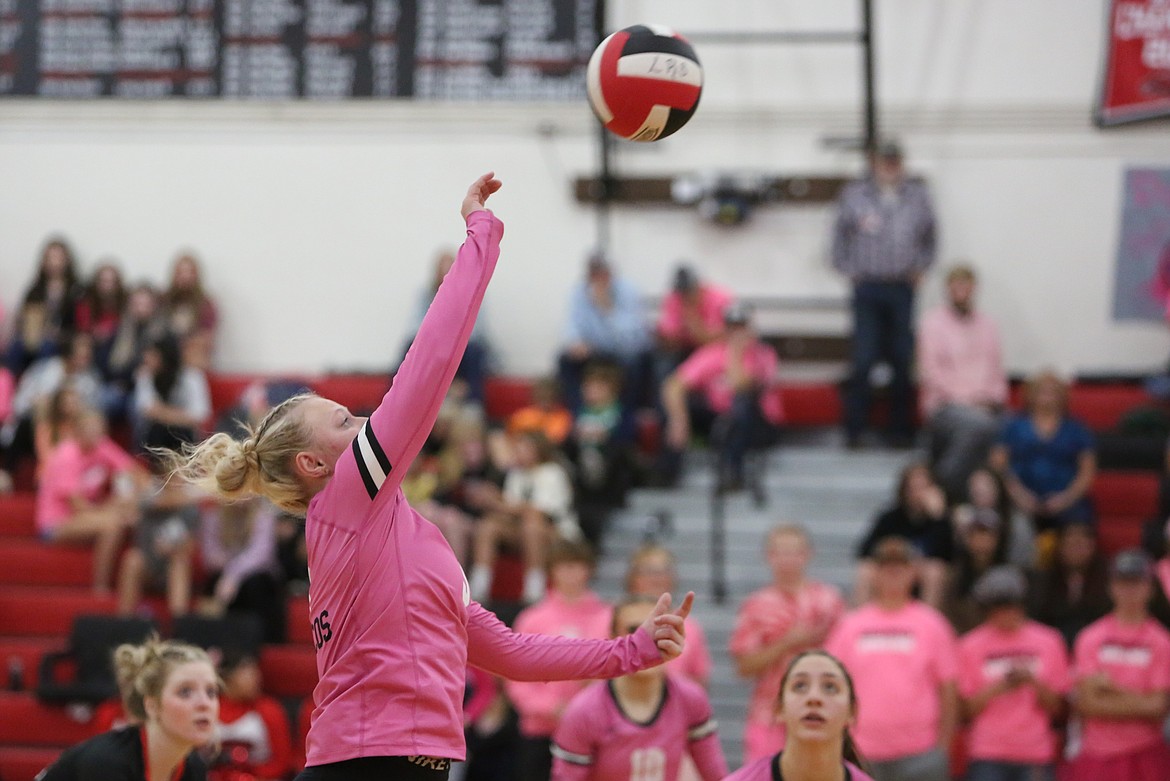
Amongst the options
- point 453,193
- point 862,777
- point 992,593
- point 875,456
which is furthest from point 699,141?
point 862,777

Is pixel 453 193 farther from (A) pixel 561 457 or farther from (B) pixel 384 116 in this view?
(A) pixel 561 457

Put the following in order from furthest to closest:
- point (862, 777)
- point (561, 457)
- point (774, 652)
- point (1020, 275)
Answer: point (1020, 275)
point (561, 457)
point (774, 652)
point (862, 777)

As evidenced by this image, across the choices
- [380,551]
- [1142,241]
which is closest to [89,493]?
A: [380,551]

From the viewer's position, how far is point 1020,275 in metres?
11.5

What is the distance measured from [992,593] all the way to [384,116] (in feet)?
21.4

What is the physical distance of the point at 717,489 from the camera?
912 centimetres

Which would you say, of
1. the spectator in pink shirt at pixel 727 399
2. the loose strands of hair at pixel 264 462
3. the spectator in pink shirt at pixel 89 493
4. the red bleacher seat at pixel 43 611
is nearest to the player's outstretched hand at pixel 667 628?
the loose strands of hair at pixel 264 462

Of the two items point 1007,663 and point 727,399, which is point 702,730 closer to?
point 1007,663

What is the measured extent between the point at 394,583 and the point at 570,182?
Answer: 8849 millimetres

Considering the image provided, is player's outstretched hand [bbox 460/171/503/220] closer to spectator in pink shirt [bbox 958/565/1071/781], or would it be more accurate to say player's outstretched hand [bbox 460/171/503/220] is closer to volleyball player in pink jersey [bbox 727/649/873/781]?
volleyball player in pink jersey [bbox 727/649/873/781]

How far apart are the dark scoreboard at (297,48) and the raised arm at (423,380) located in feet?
28.1

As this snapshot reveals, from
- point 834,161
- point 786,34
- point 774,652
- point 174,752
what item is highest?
point 786,34

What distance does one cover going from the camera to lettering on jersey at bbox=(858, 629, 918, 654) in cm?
724

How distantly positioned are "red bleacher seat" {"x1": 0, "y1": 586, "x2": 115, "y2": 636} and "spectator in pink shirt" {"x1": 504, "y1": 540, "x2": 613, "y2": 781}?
3.14 m
